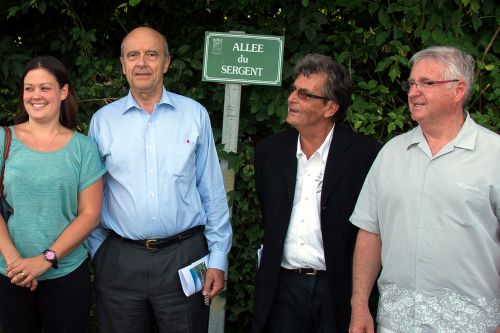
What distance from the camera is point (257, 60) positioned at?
153 inches

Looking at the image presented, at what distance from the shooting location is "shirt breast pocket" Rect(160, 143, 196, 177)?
3.09 meters

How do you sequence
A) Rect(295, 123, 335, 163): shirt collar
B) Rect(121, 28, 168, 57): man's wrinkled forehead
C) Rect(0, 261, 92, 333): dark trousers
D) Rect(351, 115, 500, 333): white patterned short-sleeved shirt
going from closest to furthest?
Rect(351, 115, 500, 333): white patterned short-sleeved shirt
Rect(0, 261, 92, 333): dark trousers
Rect(295, 123, 335, 163): shirt collar
Rect(121, 28, 168, 57): man's wrinkled forehead

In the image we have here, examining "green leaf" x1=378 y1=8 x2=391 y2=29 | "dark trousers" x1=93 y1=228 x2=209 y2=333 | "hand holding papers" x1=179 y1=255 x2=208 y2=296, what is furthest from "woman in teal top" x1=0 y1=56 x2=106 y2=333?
"green leaf" x1=378 y1=8 x2=391 y2=29

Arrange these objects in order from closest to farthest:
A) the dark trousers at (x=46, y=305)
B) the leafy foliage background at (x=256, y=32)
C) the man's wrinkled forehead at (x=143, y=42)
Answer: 1. the dark trousers at (x=46, y=305)
2. the man's wrinkled forehead at (x=143, y=42)
3. the leafy foliage background at (x=256, y=32)

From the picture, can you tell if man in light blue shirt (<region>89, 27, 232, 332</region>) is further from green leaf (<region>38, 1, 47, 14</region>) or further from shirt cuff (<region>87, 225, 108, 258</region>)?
green leaf (<region>38, 1, 47, 14</region>)

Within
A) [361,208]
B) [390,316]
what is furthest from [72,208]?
[390,316]

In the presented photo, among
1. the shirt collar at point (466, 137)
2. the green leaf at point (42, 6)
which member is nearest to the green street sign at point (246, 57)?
the green leaf at point (42, 6)

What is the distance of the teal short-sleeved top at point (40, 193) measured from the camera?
2854 millimetres

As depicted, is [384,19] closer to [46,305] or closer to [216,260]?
[216,260]

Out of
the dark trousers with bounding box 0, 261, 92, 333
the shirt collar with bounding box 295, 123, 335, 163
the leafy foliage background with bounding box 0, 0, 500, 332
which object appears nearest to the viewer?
the dark trousers with bounding box 0, 261, 92, 333

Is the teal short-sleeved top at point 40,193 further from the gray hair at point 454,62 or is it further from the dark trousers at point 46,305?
the gray hair at point 454,62

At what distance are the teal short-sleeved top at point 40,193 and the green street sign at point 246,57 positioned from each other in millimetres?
1238

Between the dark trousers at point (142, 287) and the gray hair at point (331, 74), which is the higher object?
the gray hair at point (331, 74)

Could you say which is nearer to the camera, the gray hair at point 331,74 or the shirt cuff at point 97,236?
the gray hair at point 331,74
